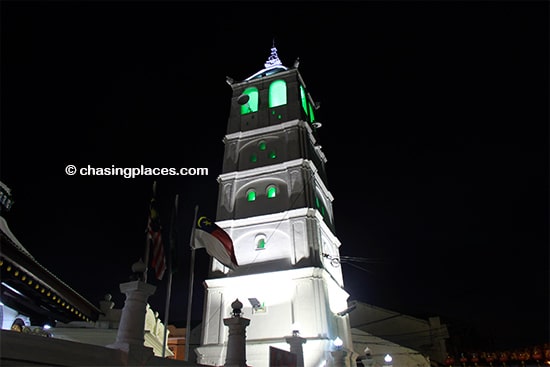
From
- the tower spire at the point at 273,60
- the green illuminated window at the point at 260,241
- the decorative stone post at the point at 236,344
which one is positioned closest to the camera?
the decorative stone post at the point at 236,344

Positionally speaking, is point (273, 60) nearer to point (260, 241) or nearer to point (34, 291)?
point (260, 241)

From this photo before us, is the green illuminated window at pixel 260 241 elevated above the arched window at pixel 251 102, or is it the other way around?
the arched window at pixel 251 102

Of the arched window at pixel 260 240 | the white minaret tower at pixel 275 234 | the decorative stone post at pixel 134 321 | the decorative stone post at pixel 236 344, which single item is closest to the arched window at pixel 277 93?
the white minaret tower at pixel 275 234

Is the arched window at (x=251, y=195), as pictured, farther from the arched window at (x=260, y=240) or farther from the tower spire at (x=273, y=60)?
the tower spire at (x=273, y=60)

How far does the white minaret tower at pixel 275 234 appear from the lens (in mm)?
21531

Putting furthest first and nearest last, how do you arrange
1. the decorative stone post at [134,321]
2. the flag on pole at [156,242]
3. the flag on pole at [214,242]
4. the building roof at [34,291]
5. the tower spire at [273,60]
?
1. the tower spire at [273,60]
2. the flag on pole at [214,242]
3. the flag on pole at [156,242]
4. the building roof at [34,291]
5. the decorative stone post at [134,321]

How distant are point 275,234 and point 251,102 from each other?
1383 centimetres

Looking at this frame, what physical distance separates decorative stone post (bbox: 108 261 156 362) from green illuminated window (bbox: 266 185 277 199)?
60.0 feet

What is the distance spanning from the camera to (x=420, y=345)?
37.6 metres

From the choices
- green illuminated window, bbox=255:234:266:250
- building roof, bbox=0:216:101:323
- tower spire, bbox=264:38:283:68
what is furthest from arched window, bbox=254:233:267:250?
tower spire, bbox=264:38:283:68

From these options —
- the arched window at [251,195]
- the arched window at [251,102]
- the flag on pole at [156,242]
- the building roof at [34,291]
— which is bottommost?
the building roof at [34,291]

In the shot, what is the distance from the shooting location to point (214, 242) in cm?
1769

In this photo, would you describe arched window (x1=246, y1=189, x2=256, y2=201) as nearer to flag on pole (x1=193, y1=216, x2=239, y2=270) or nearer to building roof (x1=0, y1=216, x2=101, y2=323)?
flag on pole (x1=193, y1=216, x2=239, y2=270)

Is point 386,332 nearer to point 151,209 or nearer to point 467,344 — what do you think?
point 467,344
